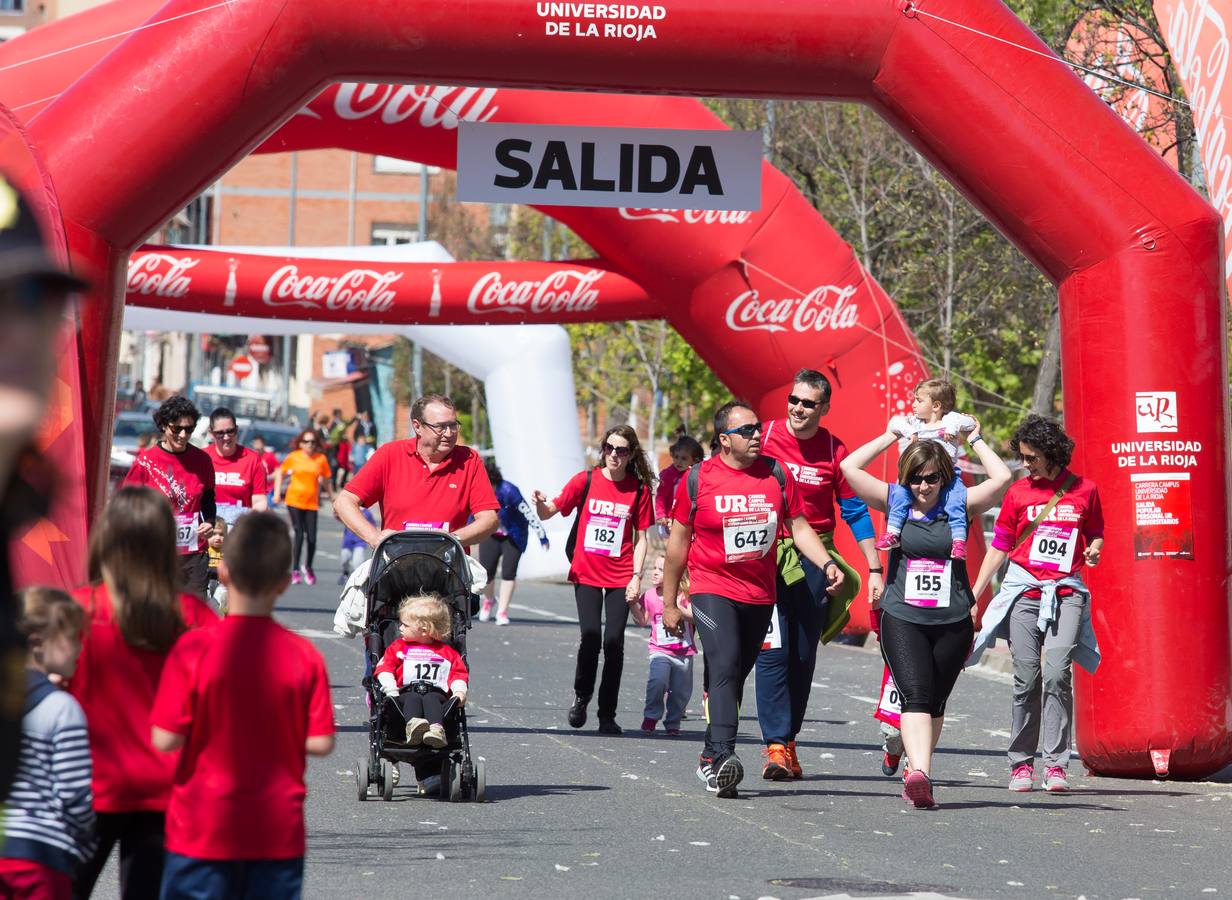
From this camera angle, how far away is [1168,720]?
9.88 metres

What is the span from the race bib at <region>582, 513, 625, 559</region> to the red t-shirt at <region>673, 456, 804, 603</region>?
2.72 metres

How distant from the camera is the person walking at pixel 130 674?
14.5 feet

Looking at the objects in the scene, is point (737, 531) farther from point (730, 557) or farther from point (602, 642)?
point (602, 642)

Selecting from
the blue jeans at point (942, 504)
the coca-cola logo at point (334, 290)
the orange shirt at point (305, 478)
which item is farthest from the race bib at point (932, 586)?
the orange shirt at point (305, 478)

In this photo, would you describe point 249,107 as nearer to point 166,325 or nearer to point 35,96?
point 35,96

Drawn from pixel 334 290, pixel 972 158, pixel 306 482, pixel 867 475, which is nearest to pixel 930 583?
pixel 867 475


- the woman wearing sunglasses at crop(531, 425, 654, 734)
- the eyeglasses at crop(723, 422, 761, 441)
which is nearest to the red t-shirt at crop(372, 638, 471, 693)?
the eyeglasses at crop(723, 422, 761, 441)

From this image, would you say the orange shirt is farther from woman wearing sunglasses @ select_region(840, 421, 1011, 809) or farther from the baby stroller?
woman wearing sunglasses @ select_region(840, 421, 1011, 809)

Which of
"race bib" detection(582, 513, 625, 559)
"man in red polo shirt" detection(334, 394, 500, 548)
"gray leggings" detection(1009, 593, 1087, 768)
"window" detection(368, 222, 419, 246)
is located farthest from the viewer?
"window" detection(368, 222, 419, 246)

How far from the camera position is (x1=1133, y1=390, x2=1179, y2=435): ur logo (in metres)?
10.1

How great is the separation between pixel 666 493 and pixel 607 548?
3.64 ft

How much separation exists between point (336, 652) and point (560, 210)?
13.8 feet

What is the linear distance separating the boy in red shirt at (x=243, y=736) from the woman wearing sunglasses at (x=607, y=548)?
7086 mm

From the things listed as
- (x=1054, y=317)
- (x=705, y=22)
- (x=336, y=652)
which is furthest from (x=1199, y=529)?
(x=1054, y=317)
